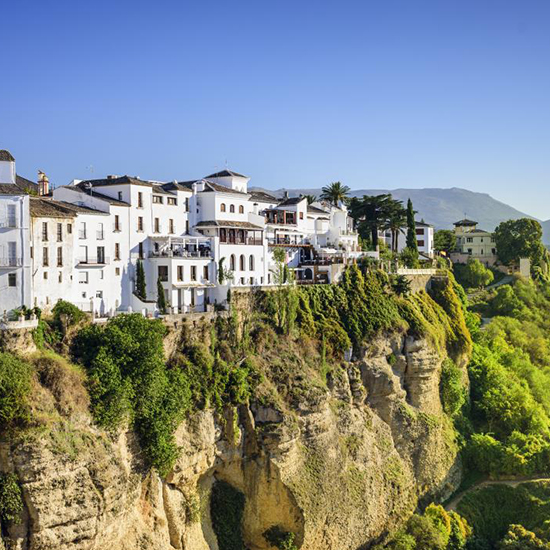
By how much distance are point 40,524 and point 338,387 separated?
24.9 metres

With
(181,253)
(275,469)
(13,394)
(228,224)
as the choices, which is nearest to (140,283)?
(181,253)

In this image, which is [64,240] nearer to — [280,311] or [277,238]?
[280,311]

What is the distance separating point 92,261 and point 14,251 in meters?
7.85

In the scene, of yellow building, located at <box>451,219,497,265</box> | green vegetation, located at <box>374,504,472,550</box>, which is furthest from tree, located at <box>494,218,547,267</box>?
green vegetation, located at <box>374,504,472,550</box>

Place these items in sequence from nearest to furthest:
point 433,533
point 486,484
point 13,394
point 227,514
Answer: point 13,394, point 227,514, point 433,533, point 486,484

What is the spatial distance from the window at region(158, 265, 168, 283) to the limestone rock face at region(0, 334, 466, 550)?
1058 centimetres

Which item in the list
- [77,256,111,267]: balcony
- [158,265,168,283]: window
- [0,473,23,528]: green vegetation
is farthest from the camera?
[158,265,168,283]: window

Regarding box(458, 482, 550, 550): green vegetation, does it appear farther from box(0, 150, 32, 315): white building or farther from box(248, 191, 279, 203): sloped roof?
box(0, 150, 32, 315): white building

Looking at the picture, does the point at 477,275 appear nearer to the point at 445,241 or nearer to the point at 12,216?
the point at 445,241

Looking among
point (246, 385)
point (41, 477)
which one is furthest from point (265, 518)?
point (41, 477)

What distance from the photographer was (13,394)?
3638 cm

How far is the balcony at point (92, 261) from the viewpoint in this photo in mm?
48500

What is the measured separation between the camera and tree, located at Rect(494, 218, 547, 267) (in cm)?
10119

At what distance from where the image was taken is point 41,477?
36562mm
